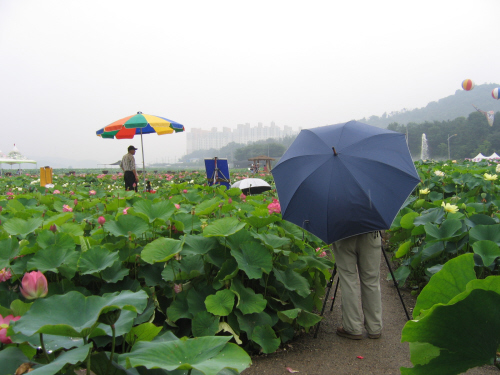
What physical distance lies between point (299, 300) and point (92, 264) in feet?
4.53

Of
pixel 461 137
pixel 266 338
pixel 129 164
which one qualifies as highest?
pixel 461 137

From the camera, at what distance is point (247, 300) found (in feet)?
7.92

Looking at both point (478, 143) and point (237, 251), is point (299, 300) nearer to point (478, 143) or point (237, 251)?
point (237, 251)

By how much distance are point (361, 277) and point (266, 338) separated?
2.56ft

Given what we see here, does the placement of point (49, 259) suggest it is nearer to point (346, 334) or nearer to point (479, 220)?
point (346, 334)

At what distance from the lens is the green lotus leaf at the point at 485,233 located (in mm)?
3029

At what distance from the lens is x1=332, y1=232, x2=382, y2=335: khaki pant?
2.60 metres

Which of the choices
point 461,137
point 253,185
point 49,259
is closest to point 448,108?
point 461,137

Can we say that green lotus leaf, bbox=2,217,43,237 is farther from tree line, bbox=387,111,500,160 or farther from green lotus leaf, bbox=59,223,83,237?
tree line, bbox=387,111,500,160

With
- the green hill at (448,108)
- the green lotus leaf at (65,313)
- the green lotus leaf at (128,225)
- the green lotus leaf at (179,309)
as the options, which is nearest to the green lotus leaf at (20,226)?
the green lotus leaf at (128,225)

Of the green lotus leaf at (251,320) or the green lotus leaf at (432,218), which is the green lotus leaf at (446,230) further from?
the green lotus leaf at (251,320)

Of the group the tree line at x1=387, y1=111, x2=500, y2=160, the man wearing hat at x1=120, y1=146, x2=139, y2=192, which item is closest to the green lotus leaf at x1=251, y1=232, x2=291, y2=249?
the man wearing hat at x1=120, y1=146, x2=139, y2=192

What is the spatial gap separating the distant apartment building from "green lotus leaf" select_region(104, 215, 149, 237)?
13069cm

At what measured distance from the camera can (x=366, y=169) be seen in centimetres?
236
